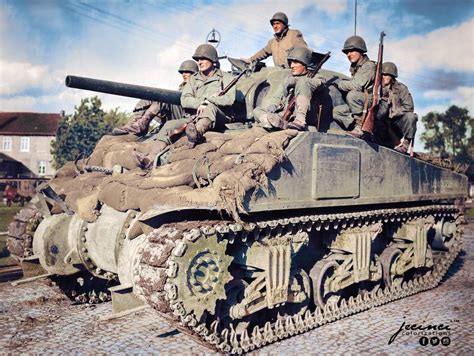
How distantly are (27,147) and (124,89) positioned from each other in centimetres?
4447

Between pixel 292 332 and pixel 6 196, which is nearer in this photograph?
pixel 292 332

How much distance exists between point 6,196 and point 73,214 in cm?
2125

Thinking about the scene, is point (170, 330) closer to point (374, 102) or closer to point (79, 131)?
point (374, 102)

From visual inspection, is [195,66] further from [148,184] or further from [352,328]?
[352,328]

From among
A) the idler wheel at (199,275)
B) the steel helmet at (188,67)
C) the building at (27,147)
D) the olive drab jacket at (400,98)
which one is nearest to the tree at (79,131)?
the building at (27,147)

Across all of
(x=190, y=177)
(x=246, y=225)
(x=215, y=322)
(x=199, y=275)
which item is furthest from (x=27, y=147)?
(x=199, y=275)

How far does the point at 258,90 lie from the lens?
870cm

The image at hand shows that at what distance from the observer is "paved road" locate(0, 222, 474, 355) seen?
664 cm

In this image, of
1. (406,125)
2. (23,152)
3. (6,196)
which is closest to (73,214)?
(406,125)

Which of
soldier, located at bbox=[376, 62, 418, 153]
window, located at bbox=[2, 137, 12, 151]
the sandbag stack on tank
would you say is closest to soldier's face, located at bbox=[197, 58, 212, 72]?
the sandbag stack on tank

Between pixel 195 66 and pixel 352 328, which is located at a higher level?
pixel 195 66

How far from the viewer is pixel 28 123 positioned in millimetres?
50188

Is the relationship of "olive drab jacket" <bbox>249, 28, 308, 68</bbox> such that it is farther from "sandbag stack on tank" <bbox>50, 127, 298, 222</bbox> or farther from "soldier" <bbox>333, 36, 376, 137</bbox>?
"sandbag stack on tank" <bbox>50, 127, 298, 222</bbox>

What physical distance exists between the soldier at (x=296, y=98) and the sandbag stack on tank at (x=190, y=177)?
8.6 inches
